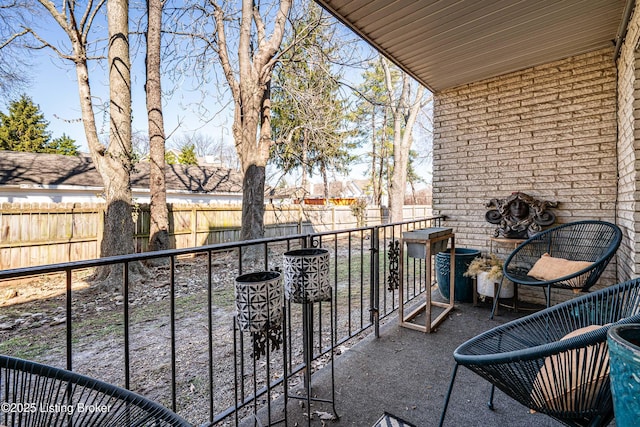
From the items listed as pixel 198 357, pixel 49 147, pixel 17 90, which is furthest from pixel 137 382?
pixel 49 147

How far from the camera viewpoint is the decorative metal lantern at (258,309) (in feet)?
4.46

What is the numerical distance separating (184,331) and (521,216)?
13.3ft

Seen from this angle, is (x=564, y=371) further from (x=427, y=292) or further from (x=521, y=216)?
(x=521, y=216)

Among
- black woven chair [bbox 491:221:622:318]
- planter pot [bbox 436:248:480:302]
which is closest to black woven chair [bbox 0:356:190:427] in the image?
black woven chair [bbox 491:221:622:318]

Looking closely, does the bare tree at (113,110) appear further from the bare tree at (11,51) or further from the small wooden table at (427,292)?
the small wooden table at (427,292)

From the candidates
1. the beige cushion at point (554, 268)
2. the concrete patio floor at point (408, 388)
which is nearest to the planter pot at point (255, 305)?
the concrete patio floor at point (408, 388)

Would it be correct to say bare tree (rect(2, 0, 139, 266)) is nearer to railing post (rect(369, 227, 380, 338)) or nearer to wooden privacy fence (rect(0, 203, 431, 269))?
wooden privacy fence (rect(0, 203, 431, 269))

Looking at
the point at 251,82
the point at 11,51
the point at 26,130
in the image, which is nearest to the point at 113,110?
the point at 251,82

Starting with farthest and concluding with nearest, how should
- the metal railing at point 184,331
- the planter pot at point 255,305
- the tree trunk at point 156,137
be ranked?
the tree trunk at point 156,137
the metal railing at point 184,331
the planter pot at point 255,305

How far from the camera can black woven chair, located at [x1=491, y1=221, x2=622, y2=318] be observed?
2.51 m

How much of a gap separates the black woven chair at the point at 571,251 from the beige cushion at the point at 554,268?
1.6 inches

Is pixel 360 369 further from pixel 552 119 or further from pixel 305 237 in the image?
pixel 552 119

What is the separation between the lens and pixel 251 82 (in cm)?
713

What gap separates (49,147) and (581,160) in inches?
759
